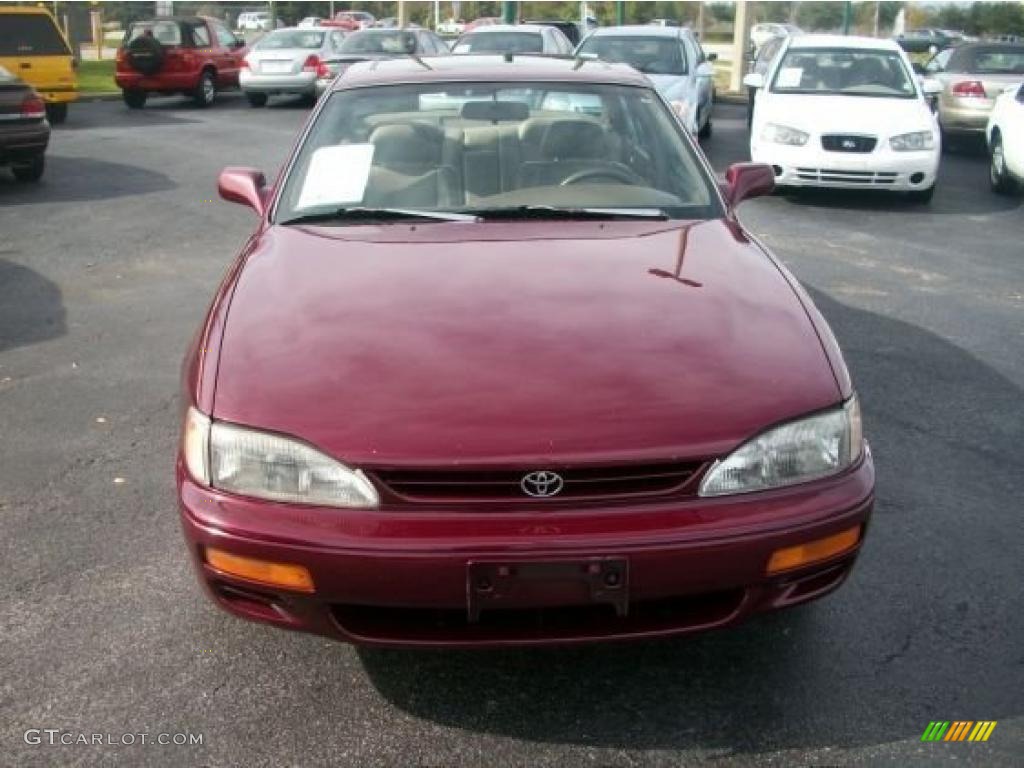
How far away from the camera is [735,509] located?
258 cm

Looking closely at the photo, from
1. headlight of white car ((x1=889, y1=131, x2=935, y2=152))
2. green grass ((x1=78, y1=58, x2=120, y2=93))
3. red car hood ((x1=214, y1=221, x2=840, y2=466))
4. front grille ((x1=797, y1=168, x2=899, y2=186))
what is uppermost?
red car hood ((x1=214, y1=221, x2=840, y2=466))

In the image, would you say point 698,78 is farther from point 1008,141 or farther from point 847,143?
point 847,143

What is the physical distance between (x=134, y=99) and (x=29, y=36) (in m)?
3.87

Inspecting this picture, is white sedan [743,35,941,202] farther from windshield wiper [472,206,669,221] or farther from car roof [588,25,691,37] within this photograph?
windshield wiper [472,206,669,221]

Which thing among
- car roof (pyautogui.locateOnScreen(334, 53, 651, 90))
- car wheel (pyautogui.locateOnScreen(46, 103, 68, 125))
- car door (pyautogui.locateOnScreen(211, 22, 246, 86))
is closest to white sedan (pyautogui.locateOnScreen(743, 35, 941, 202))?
car roof (pyautogui.locateOnScreen(334, 53, 651, 90))

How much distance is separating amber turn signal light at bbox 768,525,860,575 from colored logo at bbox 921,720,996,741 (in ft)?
1.62

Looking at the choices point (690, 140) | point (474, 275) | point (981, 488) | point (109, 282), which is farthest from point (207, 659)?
point (109, 282)

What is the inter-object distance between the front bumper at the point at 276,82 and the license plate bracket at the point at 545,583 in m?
18.9

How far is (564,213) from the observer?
3857mm

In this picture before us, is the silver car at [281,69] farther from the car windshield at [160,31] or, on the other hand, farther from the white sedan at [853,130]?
the white sedan at [853,130]

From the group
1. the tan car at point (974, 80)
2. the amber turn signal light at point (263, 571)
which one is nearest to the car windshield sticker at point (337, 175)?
the amber turn signal light at point (263, 571)

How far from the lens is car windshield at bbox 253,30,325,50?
20.5 meters

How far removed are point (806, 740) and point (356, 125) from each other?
2.72 meters

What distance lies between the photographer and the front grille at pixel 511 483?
2537 mm
